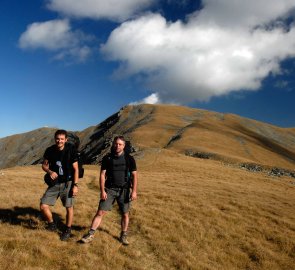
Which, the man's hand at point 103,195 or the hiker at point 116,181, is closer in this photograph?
the man's hand at point 103,195

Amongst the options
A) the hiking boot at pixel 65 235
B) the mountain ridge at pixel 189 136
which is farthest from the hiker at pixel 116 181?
the mountain ridge at pixel 189 136

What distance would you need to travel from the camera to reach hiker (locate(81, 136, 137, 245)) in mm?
11789

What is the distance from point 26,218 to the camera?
1452 centimetres

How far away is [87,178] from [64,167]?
23864 mm

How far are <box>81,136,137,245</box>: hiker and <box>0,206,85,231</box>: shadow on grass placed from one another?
2.26 m

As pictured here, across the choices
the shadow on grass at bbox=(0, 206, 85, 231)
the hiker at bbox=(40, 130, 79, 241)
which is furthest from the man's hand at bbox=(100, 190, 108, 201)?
the shadow on grass at bbox=(0, 206, 85, 231)

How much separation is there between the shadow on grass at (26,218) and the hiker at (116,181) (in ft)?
7.41

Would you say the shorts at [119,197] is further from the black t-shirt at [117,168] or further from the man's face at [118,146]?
the man's face at [118,146]

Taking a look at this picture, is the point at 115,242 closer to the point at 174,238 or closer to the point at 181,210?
the point at 174,238

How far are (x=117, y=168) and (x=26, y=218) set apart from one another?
5132 millimetres

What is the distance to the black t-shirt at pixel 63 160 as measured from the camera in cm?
1184

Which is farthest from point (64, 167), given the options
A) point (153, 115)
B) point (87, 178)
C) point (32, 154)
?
point (32, 154)

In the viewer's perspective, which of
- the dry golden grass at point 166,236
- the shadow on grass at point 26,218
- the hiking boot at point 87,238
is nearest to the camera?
the dry golden grass at point 166,236

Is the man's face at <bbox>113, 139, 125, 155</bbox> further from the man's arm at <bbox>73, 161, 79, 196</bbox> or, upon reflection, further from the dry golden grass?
the dry golden grass
